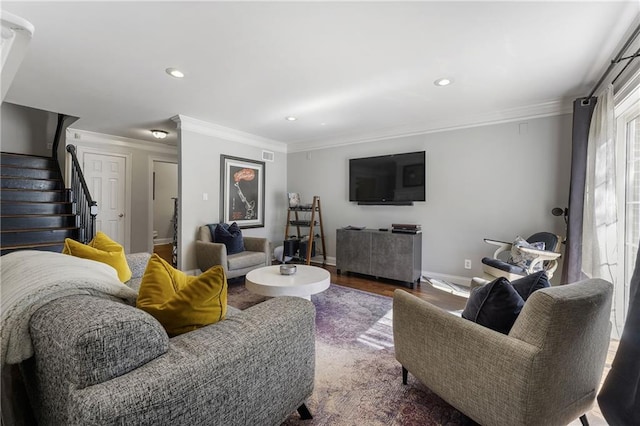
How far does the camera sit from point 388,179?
4.21 meters

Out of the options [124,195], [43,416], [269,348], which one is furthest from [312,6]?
[124,195]

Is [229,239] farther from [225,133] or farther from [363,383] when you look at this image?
[363,383]

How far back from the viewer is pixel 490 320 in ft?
4.20

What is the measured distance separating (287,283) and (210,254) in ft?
5.34

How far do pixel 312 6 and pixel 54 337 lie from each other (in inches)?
75.7

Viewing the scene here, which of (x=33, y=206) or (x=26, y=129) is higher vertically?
Answer: (x=26, y=129)

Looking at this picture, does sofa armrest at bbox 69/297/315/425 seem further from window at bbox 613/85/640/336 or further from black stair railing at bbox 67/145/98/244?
black stair railing at bbox 67/145/98/244

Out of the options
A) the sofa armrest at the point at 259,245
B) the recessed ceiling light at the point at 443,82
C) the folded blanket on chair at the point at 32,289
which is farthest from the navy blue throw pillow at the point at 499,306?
the sofa armrest at the point at 259,245

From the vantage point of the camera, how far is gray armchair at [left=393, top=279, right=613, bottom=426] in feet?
3.44

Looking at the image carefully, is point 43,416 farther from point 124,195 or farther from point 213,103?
point 124,195

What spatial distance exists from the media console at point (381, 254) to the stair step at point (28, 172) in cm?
438

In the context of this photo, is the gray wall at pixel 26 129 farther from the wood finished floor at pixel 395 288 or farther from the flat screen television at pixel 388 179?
the wood finished floor at pixel 395 288

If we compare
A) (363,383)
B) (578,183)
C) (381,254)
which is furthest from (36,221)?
(578,183)

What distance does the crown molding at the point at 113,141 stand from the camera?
448 cm
